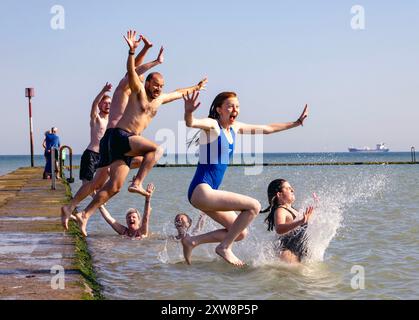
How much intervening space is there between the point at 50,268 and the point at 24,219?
442cm

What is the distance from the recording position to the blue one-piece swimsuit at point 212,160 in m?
7.01

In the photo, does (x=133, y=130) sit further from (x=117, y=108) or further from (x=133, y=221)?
(x=133, y=221)

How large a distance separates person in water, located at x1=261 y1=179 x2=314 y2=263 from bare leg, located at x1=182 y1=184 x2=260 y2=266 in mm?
521

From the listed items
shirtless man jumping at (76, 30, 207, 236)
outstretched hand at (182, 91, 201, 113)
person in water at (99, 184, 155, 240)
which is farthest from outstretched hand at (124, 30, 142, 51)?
person in water at (99, 184, 155, 240)

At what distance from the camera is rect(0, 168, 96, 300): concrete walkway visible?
5.75m

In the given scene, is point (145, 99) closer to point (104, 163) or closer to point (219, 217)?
point (104, 163)

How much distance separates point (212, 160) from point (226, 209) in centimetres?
54

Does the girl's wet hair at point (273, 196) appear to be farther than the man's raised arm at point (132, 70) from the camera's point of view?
Yes

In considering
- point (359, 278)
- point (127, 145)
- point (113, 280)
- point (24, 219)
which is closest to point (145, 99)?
point (127, 145)

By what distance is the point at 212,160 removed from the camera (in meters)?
7.03

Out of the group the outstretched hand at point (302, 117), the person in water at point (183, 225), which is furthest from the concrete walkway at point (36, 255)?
the outstretched hand at point (302, 117)

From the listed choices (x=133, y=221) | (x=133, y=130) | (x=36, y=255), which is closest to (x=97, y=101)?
(x=133, y=221)

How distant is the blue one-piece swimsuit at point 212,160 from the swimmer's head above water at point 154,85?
1.01m

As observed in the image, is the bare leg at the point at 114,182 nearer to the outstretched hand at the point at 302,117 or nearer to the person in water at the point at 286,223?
the person in water at the point at 286,223
